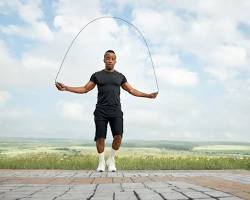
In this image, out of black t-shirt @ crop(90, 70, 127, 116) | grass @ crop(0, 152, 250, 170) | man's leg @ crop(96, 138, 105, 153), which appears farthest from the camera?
grass @ crop(0, 152, 250, 170)

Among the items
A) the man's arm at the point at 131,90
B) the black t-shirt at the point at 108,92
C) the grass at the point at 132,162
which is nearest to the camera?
the black t-shirt at the point at 108,92

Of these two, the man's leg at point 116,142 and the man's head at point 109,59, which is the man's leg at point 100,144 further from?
the man's head at point 109,59

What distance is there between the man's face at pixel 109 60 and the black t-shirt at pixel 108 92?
0.13m

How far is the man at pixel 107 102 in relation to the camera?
834 centimetres

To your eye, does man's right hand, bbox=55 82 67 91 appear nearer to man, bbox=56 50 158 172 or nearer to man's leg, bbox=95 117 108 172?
man, bbox=56 50 158 172

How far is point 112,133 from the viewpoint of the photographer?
28.0 ft

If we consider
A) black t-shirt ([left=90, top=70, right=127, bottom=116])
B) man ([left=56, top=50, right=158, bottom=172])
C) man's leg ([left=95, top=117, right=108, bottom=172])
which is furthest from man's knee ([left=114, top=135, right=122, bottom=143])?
black t-shirt ([left=90, top=70, right=127, bottom=116])

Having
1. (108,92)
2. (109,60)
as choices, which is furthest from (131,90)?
(109,60)

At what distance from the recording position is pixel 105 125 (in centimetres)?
844

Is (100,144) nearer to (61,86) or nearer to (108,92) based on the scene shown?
(108,92)

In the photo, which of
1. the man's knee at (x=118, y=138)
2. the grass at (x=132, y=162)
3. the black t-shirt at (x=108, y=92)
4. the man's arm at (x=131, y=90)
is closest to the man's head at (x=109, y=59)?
the black t-shirt at (x=108, y=92)

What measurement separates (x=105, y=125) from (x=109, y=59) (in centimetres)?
120

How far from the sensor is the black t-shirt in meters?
8.34

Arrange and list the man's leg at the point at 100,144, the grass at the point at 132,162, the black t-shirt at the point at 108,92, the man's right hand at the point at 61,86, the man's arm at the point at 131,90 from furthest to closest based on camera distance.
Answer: the grass at the point at 132,162, the man's arm at the point at 131,90, the man's leg at the point at 100,144, the black t-shirt at the point at 108,92, the man's right hand at the point at 61,86
